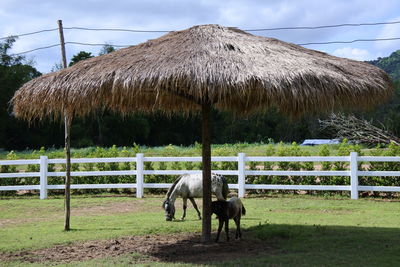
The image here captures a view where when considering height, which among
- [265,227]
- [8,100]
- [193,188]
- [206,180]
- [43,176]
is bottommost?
→ [265,227]

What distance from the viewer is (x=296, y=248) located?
771cm

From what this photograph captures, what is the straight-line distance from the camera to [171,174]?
50.3 ft

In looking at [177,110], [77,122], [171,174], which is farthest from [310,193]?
[77,122]

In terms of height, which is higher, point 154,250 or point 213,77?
point 213,77

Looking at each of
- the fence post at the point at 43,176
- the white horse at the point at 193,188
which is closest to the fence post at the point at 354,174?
the white horse at the point at 193,188

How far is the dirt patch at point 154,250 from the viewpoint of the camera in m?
7.27

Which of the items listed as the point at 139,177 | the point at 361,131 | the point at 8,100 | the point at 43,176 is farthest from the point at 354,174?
the point at 8,100

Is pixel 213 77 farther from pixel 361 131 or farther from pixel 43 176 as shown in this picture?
pixel 361 131

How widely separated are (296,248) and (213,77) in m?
2.90

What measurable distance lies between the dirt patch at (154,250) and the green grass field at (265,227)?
8.4 inches

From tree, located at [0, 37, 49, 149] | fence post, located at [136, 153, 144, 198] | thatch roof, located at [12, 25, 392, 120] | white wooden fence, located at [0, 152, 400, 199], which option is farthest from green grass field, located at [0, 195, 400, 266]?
tree, located at [0, 37, 49, 149]

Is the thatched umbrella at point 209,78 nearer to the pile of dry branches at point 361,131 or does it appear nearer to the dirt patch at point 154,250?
the dirt patch at point 154,250

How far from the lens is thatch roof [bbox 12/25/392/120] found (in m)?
6.67

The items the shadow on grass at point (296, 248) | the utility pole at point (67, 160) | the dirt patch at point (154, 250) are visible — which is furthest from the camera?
the utility pole at point (67, 160)
